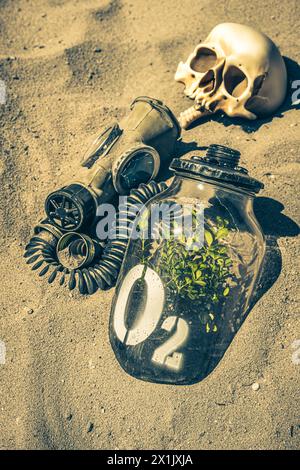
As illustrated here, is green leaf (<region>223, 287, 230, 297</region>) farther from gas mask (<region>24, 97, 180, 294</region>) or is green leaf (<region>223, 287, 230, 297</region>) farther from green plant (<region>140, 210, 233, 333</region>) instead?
gas mask (<region>24, 97, 180, 294</region>)

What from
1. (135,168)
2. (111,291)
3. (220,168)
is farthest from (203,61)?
(111,291)

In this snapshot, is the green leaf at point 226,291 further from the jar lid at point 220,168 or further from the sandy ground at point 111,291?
the jar lid at point 220,168

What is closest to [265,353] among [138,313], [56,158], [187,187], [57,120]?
[138,313]

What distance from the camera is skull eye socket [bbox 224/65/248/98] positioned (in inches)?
106

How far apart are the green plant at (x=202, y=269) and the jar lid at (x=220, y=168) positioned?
25 centimetres

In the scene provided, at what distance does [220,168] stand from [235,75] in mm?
797

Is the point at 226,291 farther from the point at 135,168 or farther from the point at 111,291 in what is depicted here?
the point at 135,168

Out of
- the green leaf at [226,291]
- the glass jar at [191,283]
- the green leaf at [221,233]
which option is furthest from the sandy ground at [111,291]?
the green leaf at [221,233]

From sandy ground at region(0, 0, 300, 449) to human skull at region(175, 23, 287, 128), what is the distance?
127 millimetres

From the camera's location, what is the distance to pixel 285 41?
118 inches

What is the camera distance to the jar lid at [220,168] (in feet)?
→ 6.95

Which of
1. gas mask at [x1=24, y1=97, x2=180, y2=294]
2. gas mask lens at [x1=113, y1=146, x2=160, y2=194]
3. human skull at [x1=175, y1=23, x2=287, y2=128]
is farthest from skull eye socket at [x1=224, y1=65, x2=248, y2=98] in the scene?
gas mask lens at [x1=113, y1=146, x2=160, y2=194]

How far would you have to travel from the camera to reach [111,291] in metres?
2.54

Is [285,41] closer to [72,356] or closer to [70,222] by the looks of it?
[70,222]
